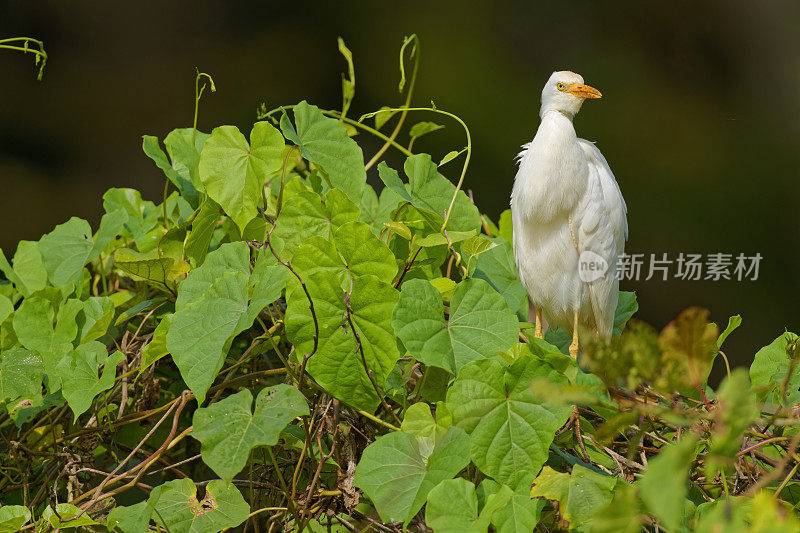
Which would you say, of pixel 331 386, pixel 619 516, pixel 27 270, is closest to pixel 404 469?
pixel 331 386

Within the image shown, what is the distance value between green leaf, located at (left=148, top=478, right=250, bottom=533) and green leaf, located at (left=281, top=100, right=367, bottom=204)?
0.42 m

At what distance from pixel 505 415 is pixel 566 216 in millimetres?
658

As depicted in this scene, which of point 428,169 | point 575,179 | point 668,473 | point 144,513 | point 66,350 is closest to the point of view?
point 668,473

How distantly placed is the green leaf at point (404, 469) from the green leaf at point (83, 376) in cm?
35

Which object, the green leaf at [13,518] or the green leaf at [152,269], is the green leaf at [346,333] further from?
the green leaf at [13,518]

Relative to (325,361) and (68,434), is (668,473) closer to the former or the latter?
(325,361)

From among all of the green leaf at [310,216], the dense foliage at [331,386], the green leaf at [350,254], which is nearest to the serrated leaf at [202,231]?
the dense foliage at [331,386]

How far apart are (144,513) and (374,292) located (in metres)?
0.32

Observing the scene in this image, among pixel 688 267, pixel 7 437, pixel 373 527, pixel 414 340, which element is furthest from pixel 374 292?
pixel 688 267

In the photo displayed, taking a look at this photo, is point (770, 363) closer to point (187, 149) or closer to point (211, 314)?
point (211, 314)

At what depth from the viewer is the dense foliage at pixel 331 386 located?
626 millimetres

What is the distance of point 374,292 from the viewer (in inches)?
28.0

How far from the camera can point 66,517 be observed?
718 millimetres

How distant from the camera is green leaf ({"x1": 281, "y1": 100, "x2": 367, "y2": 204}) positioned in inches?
35.5
